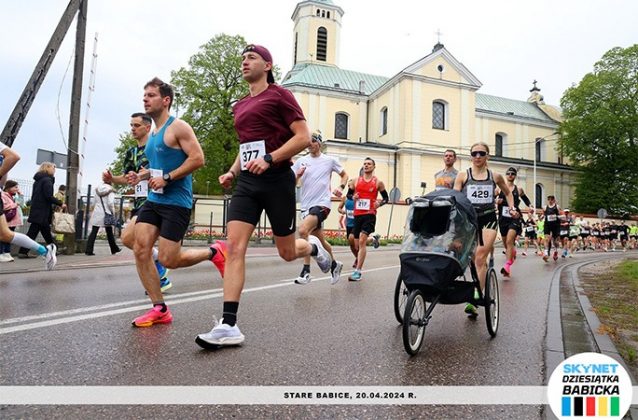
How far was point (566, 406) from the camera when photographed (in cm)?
238

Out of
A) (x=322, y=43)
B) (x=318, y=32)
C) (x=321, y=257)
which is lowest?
(x=321, y=257)

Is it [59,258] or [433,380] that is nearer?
[433,380]

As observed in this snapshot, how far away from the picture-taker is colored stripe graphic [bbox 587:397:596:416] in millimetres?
Result: 2307

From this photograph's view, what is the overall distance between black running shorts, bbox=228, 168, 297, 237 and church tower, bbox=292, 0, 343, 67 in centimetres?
5345

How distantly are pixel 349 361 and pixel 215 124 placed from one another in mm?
38431

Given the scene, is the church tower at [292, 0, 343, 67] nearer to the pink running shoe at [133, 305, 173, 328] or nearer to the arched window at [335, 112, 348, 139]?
the arched window at [335, 112, 348, 139]

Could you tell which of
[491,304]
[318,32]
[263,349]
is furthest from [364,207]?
[318,32]

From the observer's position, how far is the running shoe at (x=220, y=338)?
3316 mm

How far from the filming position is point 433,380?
2.90 m

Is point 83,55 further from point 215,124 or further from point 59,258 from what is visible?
point 215,124

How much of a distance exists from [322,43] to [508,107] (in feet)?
78.7

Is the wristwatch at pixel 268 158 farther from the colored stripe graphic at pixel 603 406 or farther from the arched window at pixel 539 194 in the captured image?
the arched window at pixel 539 194

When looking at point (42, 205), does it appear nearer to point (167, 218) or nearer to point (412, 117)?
point (167, 218)

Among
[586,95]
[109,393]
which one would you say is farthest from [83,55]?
[586,95]
